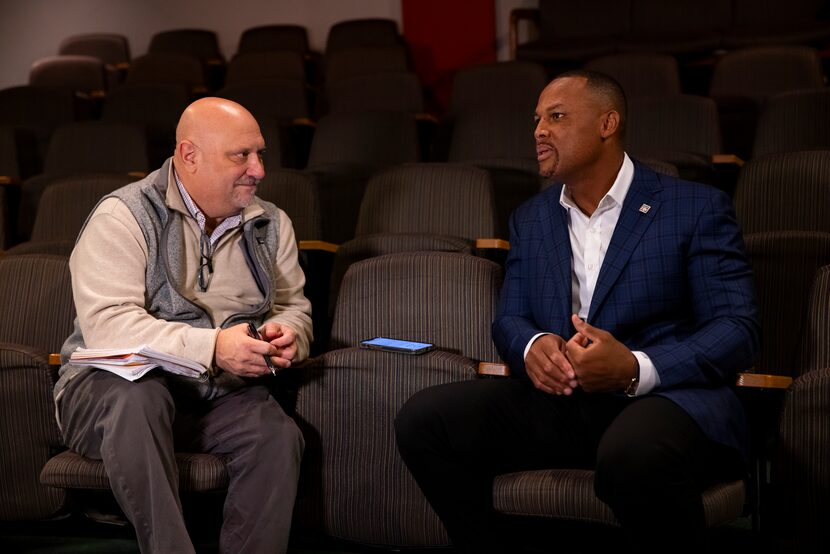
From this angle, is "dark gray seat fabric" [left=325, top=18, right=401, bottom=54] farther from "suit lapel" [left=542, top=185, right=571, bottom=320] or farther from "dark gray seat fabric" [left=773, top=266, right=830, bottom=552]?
"dark gray seat fabric" [left=773, top=266, right=830, bottom=552]

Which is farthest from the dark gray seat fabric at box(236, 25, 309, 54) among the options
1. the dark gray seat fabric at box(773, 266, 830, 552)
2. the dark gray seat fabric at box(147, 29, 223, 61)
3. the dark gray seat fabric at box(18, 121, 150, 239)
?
the dark gray seat fabric at box(773, 266, 830, 552)

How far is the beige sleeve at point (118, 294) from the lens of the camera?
143 cm

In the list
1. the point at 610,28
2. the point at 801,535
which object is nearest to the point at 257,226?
the point at 801,535

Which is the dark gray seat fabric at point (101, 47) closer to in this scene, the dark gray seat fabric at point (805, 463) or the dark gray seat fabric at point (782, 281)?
the dark gray seat fabric at point (782, 281)

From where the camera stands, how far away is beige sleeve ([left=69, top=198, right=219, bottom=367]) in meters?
1.43

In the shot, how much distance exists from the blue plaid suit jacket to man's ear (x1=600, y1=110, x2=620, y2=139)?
0.25ft

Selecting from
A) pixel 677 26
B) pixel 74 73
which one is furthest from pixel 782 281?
pixel 74 73

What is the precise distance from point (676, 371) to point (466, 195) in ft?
3.09

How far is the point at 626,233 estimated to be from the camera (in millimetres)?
1443

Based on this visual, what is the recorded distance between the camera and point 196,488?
138cm

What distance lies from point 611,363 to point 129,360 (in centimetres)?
68

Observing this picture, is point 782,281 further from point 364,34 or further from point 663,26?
point 364,34

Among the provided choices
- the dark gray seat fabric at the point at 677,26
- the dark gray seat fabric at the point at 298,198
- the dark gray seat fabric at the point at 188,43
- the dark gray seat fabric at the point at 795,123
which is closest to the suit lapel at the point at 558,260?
the dark gray seat fabric at the point at 298,198

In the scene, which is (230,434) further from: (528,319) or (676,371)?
(676,371)
